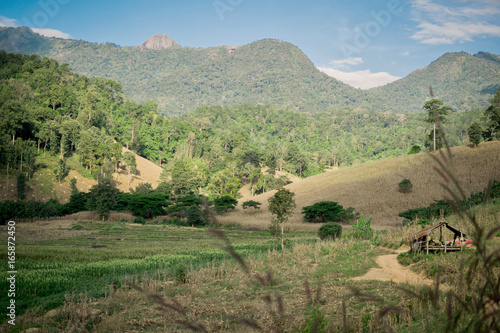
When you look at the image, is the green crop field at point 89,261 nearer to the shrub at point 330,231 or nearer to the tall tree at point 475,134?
the shrub at point 330,231

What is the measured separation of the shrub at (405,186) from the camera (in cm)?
4778

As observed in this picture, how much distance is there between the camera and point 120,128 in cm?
9338

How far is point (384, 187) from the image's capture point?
168 feet

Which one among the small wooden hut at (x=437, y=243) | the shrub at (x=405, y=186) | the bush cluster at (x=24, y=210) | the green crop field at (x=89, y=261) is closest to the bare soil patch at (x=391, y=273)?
the small wooden hut at (x=437, y=243)

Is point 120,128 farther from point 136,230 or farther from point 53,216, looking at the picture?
point 136,230

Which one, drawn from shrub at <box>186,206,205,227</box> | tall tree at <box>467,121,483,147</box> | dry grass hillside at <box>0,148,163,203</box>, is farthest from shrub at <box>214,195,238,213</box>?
tall tree at <box>467,121,483,147</box>

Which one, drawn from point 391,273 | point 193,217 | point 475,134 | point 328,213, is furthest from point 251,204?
point 391,273

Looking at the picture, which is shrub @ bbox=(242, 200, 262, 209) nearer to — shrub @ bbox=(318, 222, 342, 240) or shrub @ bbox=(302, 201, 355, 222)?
shrub @ bbox=(302, 201, 355, 222)

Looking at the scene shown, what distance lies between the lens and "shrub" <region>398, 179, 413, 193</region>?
1881 inches

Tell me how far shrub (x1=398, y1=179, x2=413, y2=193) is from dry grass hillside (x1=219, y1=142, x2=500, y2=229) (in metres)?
0.69

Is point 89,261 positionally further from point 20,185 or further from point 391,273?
point 20,185

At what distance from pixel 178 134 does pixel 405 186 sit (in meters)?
69.9

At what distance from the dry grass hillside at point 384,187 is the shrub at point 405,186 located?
0.69 meters

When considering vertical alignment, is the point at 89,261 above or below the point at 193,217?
below
